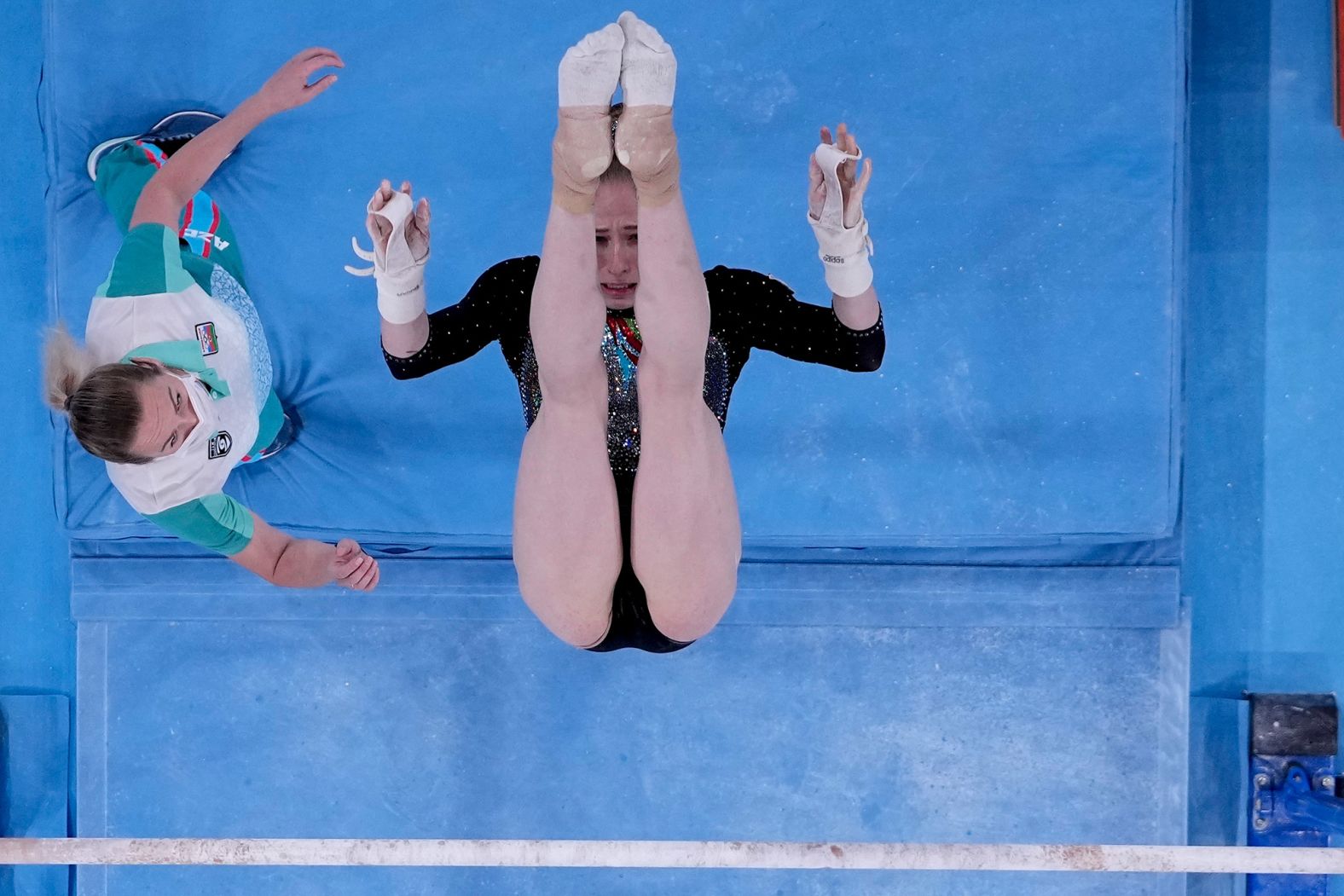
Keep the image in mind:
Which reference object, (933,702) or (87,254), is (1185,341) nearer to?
(933,702)

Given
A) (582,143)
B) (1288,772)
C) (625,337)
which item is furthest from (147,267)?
(1288,772)

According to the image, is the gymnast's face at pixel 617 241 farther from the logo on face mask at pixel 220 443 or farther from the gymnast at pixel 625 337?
the logo on face mask at pixel 220 443

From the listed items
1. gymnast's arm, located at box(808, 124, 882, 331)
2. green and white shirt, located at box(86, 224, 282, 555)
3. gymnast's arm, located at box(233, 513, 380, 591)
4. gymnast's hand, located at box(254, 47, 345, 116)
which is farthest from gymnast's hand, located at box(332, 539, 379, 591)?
gymnast's arm, located at box(808, 124, 882, 331)

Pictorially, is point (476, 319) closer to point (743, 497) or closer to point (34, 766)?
point (743, 497)

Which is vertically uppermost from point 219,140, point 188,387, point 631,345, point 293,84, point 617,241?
point 293,84

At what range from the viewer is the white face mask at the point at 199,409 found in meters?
2.01

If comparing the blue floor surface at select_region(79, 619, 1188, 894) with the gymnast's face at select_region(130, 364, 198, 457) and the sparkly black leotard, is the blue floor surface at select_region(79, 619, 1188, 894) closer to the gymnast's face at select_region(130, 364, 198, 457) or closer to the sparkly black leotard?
the sparkly black leotard

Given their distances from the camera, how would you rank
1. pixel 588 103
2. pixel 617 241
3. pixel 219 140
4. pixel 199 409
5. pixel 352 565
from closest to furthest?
pixel 588 103
pixel 617 241
pixel 199 409
pixel 219 140
pixel 352 565

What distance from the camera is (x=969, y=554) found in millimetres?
2727

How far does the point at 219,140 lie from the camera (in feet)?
6.98

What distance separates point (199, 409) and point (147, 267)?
0.35m

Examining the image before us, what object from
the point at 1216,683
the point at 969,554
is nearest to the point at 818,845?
the point at 969,554

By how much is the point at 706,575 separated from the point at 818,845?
0.66 metres

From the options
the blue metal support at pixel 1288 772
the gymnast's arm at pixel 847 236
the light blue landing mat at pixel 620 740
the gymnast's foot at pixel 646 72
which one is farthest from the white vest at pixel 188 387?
the blue metal support at pixel 1288 772
